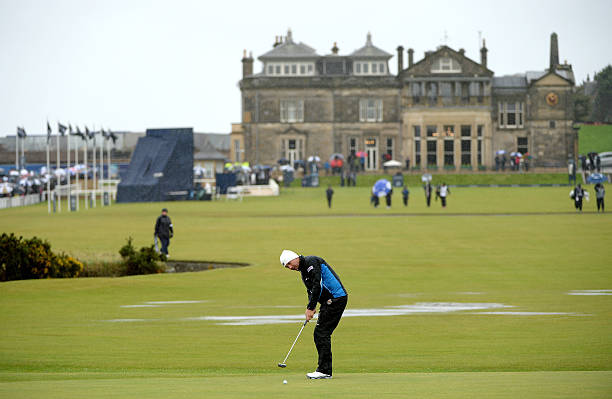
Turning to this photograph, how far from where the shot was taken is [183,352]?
18.6 meters

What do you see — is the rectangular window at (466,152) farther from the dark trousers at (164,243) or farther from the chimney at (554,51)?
the dark trousers at (164,243)

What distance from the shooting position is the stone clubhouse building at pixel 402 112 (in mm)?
122188

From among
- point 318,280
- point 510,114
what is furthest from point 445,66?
point 318,280

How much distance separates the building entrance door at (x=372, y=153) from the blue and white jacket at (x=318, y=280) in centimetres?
11004

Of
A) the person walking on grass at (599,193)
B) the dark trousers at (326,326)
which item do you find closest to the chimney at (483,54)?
the person walking on grass at (599,193)

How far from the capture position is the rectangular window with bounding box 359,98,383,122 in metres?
124

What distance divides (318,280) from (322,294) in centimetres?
39

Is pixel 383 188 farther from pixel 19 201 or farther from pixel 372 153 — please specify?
pixel 372 153

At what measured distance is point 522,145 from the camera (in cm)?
12444

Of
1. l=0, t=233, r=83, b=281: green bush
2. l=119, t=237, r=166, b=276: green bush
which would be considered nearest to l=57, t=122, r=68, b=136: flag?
l=119, t=237, r=166, b=276: green bush

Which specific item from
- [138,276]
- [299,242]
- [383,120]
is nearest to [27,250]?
[138,276]

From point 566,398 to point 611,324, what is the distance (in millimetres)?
9737

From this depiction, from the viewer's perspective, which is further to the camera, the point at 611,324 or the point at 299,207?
the point at 299,207

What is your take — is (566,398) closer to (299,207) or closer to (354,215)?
(354,215)
